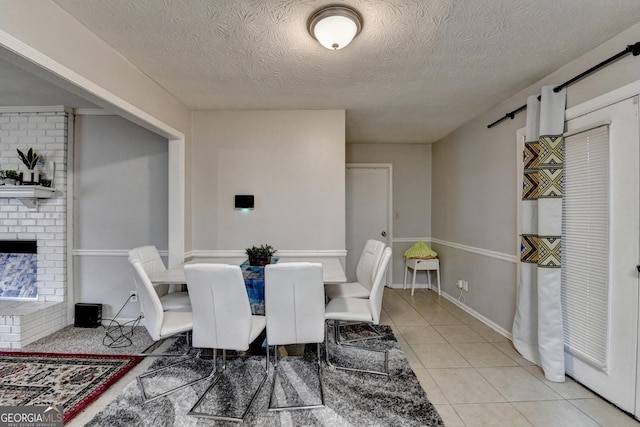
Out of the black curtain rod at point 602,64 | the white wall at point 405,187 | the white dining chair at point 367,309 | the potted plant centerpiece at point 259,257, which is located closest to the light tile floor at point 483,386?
the white dining chair at point 367,309

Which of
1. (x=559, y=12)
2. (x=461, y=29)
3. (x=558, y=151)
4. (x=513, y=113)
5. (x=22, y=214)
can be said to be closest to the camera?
(x=559, y=12)

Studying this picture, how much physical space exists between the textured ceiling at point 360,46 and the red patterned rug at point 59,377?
2453 mm

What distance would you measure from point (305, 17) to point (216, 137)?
6.53 ft

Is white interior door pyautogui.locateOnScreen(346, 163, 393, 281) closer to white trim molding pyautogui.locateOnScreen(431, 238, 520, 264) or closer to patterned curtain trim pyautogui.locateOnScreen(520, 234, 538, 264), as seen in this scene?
white trim molding pyautogui.locateOnScreen(431, 238, 520, 264)

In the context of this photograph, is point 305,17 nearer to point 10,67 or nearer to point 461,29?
point 461,29

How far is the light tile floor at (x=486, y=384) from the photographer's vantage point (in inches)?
71.2

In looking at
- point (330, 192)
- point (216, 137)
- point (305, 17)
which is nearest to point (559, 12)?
point (305, 17)

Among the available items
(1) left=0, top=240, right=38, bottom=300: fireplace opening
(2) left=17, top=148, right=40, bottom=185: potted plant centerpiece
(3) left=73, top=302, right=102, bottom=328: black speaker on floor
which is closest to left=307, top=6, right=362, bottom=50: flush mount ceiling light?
(2) left=17, top=148, right=40, bottom=185: potted plant centerpiece

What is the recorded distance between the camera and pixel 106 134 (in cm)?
335

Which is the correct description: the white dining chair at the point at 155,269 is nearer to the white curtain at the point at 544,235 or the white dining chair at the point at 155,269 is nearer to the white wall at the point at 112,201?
the white wall at the point at 112,201

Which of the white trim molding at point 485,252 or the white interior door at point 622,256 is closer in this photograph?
the white interior door at point 622,256

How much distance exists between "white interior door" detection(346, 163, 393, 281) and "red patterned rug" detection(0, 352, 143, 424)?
3.32 meters

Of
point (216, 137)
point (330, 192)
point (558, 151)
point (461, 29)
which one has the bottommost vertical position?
point (330, 192)

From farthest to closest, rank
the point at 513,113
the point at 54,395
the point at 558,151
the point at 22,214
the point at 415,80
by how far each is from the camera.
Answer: the point at 22,214
the point at 513,113
the point at 415,80
the point at 558,151
the point at 54,395
